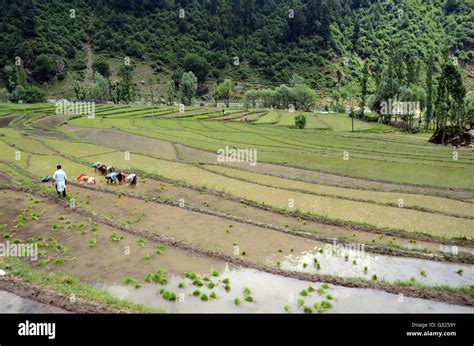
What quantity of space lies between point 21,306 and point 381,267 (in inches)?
634

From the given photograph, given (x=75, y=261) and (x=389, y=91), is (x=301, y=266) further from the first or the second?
(x=389, y=91)

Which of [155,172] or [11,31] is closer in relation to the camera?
[155,172]

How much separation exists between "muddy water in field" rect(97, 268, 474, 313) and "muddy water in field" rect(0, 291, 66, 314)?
7.29 ft

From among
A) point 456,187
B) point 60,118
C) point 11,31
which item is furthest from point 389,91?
point 11,31

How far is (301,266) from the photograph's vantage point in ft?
59.0

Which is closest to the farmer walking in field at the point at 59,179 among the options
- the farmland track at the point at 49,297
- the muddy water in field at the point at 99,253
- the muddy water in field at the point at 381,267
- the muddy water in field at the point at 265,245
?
the muddy water in field at the point at 265,245

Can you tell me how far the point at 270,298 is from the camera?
1497cm

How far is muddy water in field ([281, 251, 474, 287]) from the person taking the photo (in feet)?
56.6

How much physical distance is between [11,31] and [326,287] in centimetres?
23766

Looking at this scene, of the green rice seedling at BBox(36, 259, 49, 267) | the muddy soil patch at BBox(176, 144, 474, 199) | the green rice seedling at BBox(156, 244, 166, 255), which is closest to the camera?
the green rice seedling at BBox(36, 259, 49, 267)

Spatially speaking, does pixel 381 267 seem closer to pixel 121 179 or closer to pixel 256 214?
pixel 256 214

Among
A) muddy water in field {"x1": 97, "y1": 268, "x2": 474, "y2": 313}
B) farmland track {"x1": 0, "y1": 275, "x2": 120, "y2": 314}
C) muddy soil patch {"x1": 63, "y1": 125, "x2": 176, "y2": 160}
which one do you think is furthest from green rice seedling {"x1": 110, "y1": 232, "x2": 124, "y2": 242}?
muddy soil patch {"x1": 63, "y1": 125, "x2": 176, "y2": 160}

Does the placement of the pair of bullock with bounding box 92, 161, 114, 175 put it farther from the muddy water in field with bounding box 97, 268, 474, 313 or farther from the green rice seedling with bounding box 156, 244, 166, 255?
the muddy water in field with bounding box 97, 268, 474, 313

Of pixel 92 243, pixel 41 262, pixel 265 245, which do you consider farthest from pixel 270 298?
pixel 41 262
